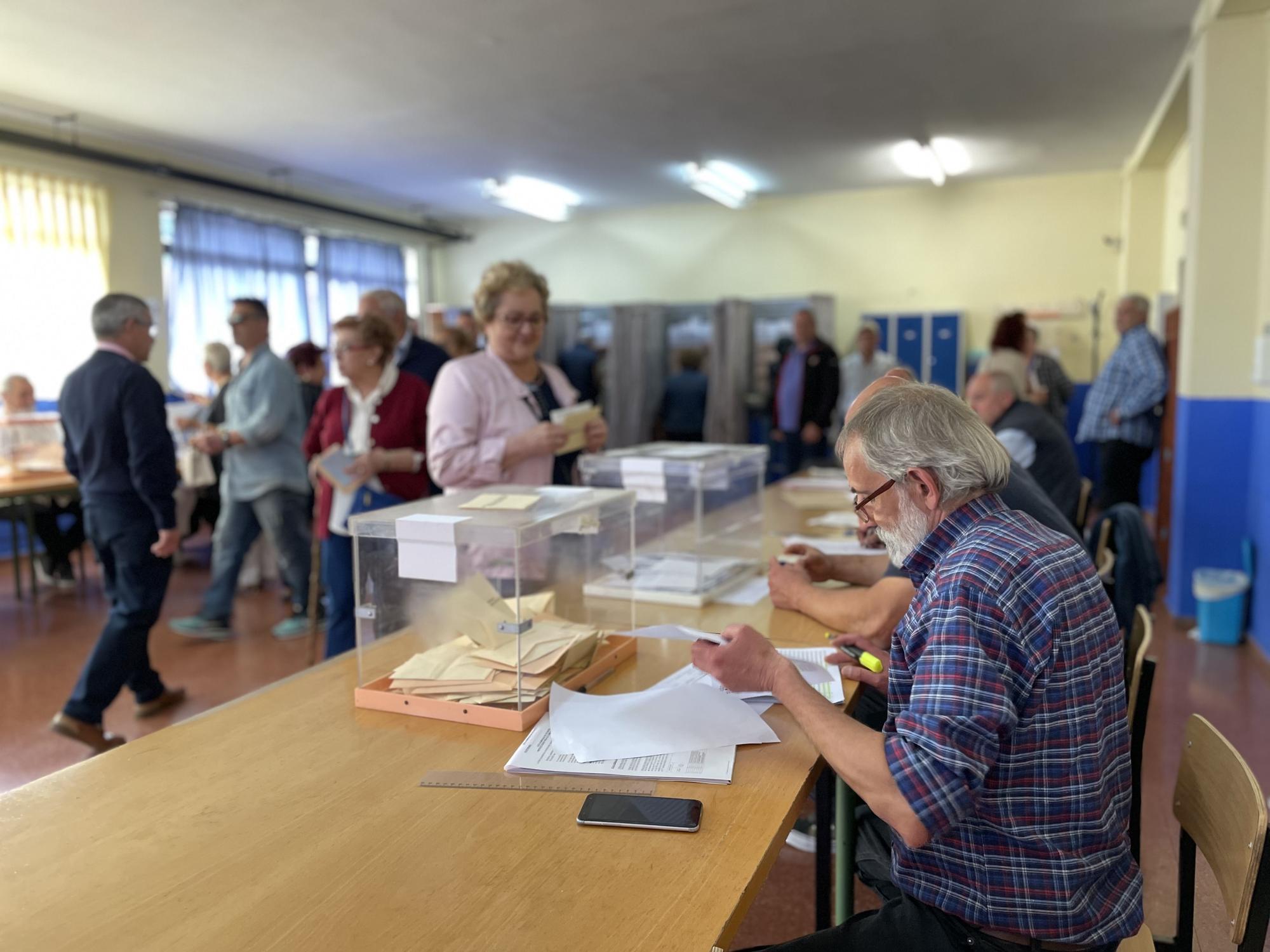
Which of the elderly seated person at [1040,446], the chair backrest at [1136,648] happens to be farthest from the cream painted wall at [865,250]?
the chair backrest at [1136,648]

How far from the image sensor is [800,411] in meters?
7.88

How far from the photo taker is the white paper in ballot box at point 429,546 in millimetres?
1483

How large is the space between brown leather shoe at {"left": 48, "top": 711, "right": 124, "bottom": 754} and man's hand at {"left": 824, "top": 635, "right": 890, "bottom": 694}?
2.61m

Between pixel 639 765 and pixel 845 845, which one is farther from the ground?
pixel 639 765

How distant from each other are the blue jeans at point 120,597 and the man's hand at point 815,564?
239cm

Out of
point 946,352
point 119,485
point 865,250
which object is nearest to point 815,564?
point 119,485

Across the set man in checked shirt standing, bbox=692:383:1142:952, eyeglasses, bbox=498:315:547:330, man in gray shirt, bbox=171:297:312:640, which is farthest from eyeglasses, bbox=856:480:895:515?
man in gray shirt, bbox=171:297:312:640

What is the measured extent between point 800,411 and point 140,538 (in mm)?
5652

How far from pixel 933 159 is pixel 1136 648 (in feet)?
22.8

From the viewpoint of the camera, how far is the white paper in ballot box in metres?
1.48

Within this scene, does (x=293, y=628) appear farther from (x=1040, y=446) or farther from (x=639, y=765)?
(x=639, y=765)

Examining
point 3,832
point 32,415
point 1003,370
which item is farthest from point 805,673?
point 32,415

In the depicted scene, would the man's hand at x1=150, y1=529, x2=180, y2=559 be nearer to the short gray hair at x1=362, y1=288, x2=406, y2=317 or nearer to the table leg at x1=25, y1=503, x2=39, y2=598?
the short gray hair at x1=362, y1=288, x2=406, y2=317

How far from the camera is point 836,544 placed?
110 inches
